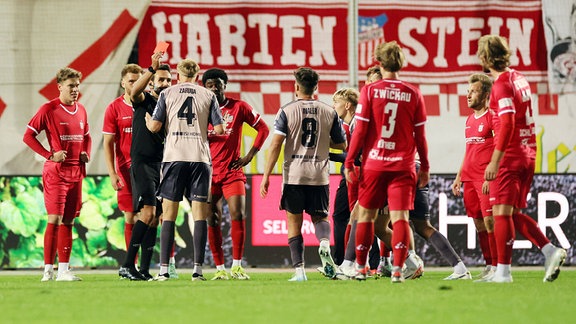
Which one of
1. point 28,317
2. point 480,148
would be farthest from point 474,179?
point 28,317

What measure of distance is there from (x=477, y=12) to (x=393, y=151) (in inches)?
303

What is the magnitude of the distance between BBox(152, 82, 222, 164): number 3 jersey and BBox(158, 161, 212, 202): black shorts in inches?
1.8

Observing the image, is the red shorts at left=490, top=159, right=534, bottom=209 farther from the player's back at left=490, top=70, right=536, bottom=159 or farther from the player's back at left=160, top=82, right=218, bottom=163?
the player's back at left=160, top=82, right=218, bottom=163

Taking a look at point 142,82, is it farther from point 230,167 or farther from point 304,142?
point 304,142

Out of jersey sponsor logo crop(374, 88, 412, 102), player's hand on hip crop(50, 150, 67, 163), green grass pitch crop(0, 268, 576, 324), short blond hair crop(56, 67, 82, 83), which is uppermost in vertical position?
short blond hair crop(56, 67, 82, 83)

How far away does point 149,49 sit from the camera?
581 inches

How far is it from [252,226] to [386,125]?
4.51 m

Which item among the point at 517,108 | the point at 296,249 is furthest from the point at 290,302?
the point at 517,108

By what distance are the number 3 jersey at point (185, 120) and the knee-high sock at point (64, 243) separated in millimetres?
1406

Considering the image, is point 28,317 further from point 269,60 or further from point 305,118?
point 269,60

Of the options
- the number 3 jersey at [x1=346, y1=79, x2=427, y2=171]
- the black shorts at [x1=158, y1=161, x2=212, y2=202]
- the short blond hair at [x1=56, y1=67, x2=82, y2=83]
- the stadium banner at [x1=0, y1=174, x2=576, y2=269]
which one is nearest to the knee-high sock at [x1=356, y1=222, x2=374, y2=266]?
the number 3 jersey at [x1=346, y1=79, x2=427, y2=171]

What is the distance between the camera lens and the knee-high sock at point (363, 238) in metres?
8.15

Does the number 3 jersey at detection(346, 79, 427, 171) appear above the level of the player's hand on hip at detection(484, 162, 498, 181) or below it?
above

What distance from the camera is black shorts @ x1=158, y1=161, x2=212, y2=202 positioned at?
28.1 feet
